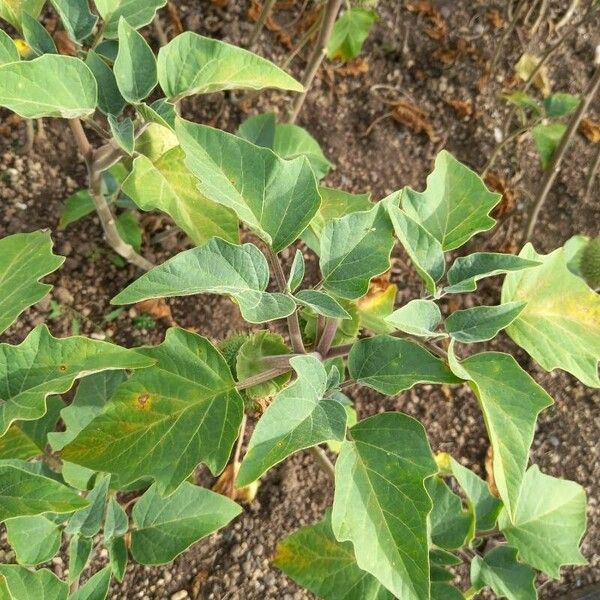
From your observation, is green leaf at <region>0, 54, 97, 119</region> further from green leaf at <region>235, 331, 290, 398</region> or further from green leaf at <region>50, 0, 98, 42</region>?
green leaf at <region>235, 331, 290, 398</region>

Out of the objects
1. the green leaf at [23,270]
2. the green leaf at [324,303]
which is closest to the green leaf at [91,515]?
the green leaf at [23,270]

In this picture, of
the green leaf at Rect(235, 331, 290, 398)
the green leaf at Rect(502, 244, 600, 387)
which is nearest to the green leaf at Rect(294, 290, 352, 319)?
the green leaf at Rect(235, 331, 290, 398)

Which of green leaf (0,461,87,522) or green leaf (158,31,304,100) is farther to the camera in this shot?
green leaf (158,31,304,100)

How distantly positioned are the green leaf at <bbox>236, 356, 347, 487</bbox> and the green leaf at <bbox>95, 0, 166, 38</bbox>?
0.55 m

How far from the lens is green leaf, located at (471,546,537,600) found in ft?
3.63

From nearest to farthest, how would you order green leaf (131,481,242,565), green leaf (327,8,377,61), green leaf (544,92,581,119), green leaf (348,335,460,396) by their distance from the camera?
green leaf (348,335,460,396) < green leaf (131,481,242,565) < green leaf (544,92,581,119) < green leaf (327,8,377,61)

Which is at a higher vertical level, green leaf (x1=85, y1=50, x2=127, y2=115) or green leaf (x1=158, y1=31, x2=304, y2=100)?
green leaf (x1=158, y1=31, x2=304, y2=100)

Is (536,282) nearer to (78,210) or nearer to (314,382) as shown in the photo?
(314,382)

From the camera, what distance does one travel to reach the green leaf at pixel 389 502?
0.75 meters

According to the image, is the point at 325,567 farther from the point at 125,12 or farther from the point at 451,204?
the point at 125,12

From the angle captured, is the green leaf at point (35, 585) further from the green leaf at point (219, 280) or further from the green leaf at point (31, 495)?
the green leaf at point (219, 280)

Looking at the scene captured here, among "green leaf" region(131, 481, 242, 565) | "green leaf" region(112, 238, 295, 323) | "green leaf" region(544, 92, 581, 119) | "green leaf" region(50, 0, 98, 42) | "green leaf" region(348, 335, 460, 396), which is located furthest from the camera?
"green leaf" region(544, 92, 581, 119)

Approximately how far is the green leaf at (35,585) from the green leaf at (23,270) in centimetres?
32

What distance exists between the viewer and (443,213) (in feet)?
3.15
